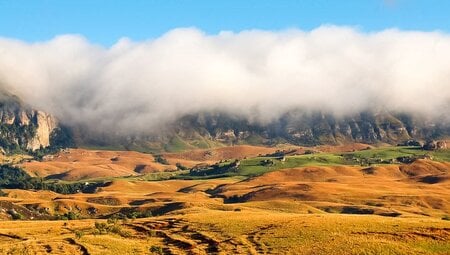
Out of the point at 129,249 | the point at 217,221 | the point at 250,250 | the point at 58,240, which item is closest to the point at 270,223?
the point at 217,221

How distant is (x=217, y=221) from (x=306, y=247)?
3480 centimetres

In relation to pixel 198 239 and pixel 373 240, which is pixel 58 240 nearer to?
pixel 198 239

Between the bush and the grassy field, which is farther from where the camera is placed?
the bush

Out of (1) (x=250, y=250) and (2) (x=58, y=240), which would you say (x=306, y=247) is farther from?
(2) (x=58, y=240)

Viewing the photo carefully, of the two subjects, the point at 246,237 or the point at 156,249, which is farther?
the point at 246,237

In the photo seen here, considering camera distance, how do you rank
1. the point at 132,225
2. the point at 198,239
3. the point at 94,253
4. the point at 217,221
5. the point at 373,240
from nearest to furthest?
the point at 373,240
the point at 94,253
the point at 198,239
the point at 217,221
the point at 132,225

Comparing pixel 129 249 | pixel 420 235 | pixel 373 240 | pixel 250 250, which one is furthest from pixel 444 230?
pixel 129 249

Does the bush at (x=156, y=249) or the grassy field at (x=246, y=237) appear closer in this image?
the grassy field at (x=246, y=237)

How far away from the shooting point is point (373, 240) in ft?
282

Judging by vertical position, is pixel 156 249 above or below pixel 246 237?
below

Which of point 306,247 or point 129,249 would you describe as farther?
point 129,249

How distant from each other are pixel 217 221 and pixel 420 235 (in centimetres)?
4515

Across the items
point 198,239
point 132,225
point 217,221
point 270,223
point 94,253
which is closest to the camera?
point 94,253

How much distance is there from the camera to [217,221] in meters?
118
